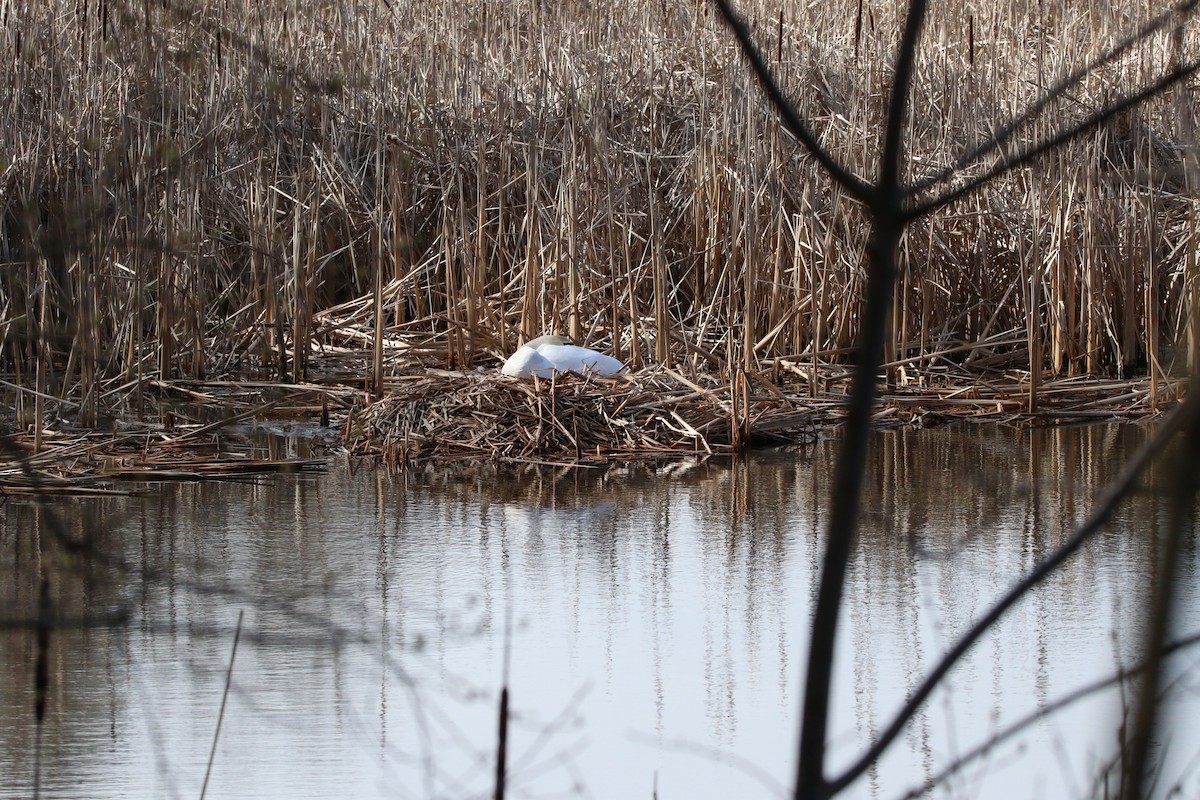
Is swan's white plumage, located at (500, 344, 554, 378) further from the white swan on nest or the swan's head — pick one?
the swan's head

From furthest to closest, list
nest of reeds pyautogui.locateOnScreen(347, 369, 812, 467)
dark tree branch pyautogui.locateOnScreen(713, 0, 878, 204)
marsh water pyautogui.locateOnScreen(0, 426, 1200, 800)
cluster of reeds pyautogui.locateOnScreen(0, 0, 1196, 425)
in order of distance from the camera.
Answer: cluster of reeds pyautogui.locateOnScreen(0, 0, 1196, 425) < nest of reeds pyautogui.locateOnScreen(347, 369, 812, 467) < marsh water pyautogui.locateOnScreen(0, 426, 1200, 800) < dark tree branch pyautogui.locateOnScreen(713, 0, 878, 204)

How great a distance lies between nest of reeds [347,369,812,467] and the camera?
562 cm

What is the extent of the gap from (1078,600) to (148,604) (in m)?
2.36

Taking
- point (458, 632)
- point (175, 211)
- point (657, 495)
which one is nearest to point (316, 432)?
point (175, 211)

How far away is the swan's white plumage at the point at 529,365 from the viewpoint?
240 inches

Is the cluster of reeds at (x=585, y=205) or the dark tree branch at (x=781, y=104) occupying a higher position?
the cluster of reeds at (x=585, y=205)

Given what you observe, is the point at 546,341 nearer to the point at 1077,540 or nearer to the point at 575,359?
the point at 575,359

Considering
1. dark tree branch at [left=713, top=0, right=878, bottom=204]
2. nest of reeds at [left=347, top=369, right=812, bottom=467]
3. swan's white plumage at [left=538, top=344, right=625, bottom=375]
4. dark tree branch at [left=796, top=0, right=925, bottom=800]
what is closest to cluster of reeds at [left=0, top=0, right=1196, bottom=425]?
swan's white plumage at [left=538, top=344, right=625, bottom=375]

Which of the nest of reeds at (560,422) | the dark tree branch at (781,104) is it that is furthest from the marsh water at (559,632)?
the dark tree branch at (781,104)

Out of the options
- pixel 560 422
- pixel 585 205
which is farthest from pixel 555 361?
pixel 585 205

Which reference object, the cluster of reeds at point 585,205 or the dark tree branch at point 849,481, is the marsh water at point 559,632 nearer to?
the dark tree branch at point 849,481

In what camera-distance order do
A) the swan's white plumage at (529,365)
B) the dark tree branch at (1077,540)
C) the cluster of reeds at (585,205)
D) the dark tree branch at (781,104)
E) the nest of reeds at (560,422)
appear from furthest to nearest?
the cluster of reeds at (585,205) < the swan's white plumage at (529,365) < the nest of reeds at (560,422) < the dark tree branch at (781,104) < the dark tree branch at (1077,540)

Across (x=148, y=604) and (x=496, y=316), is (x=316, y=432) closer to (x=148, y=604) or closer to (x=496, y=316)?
(x=496, y=316)

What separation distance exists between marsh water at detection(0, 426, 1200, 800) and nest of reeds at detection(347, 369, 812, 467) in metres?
0.16
